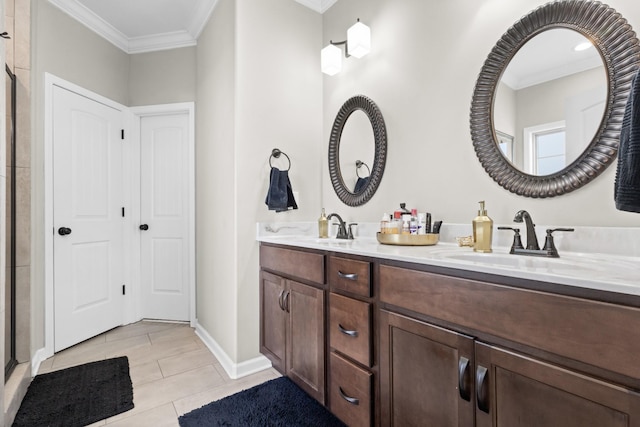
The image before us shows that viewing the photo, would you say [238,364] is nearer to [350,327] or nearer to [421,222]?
[350,327]

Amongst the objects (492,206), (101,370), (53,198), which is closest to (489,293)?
(492,206)

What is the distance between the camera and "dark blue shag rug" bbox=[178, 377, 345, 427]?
5.22 feet

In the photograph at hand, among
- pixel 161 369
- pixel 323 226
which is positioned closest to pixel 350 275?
pixel 323 226

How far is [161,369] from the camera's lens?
2.17 m

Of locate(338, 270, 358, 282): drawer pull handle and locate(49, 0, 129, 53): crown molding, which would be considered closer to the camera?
locate(338, 270, 358, 282): drawer pull handle

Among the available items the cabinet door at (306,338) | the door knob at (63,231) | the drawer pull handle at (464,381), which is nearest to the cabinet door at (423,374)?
the drawer pull handle at (464,381)

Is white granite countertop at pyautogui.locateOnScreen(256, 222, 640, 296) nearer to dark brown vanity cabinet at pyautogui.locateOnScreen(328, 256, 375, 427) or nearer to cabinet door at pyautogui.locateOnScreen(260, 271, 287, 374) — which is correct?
dark brown vanity cabinet at pyautogui.locateOnScreen(328, 256, 375, 427)

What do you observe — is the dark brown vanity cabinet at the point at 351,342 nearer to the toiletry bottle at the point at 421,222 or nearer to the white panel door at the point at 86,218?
the toiletry bottle at the point at 421,222

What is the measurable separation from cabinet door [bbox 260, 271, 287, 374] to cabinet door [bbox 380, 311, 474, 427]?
0.81 m

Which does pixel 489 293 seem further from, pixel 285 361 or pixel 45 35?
pixel 45 35

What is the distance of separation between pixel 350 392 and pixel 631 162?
1269mm

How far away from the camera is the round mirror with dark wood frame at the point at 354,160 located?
2006 mm

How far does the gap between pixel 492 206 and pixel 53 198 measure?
3054 millimetres

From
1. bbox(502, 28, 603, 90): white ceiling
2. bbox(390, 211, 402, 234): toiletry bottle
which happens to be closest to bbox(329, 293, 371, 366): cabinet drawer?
bbox(390, 211, 402, 234): toiletry bottle
